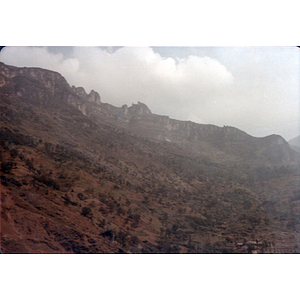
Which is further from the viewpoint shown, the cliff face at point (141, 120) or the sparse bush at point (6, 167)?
the cliff face at point (141, 120)

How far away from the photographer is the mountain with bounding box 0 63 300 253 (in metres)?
5.13

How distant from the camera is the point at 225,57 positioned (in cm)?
570

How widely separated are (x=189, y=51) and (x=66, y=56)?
3449 mm

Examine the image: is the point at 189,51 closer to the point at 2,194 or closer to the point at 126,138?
the point at 126,138

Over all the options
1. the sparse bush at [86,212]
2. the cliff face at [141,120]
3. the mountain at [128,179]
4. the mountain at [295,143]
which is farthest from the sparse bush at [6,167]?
the mountain at [295,143]

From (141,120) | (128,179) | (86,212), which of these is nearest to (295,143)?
(141,120)

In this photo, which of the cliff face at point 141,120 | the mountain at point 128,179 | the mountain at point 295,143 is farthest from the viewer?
the cliff face at point 141,120

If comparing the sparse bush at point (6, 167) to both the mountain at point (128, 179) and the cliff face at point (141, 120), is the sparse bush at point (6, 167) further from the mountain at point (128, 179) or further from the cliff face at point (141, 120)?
the cliff face at point (141, 120)

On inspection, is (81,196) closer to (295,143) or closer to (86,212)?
(86,212)

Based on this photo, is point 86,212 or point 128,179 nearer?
point 86,212

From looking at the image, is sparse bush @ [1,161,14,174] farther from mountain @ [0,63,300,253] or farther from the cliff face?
the cliff face

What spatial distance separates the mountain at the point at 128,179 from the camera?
5.13 metres

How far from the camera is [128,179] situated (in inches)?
230

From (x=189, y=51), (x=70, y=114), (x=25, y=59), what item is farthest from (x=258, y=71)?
(x=25, y=59)
